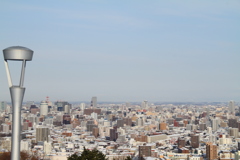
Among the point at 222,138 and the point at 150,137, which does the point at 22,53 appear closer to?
the point at 222,138

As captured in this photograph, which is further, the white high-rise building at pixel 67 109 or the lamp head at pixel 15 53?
the white high-rise building at pixel 67 109

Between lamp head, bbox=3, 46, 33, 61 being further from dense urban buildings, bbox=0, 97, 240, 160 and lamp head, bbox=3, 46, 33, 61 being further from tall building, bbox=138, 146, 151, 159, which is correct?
tall building, bbox=138, 146, 151, 159

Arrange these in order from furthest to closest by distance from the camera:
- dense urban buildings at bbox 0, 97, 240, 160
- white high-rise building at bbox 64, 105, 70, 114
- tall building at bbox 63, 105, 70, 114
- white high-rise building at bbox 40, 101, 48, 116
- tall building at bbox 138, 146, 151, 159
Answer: white high-rise building at bbox 64, 105, 70, 114 < tall building at bbox 63, 105, 70, 114 < white high-rise building at bbox 40, 101, 48, 116 < dense urban buildings at bbox 0, 97, 240, 160 < tall building at bbox 138, 146, 151, 159

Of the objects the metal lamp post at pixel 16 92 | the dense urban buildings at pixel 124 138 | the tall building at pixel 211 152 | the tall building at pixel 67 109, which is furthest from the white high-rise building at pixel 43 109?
the metal lamp post at pixel 16 92

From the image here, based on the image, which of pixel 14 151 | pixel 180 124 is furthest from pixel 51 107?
pixel 14 151

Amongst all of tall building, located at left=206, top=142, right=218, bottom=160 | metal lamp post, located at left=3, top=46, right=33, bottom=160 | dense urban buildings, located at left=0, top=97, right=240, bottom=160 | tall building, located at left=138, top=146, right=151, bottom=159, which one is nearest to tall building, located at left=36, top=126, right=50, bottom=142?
dense urban buildings, located at left=0, top=97, right=240, bottom=160

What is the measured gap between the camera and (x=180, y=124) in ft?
182

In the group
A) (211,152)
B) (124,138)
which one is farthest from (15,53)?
(124,138)

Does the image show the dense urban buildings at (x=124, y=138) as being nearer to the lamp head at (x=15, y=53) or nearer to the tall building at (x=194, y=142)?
the tall building at (x=194, y=142)

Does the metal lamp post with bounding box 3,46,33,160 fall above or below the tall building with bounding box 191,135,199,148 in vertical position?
above

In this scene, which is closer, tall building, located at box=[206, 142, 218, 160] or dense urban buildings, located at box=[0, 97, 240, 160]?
tall building, located at box=[206, 142, 218, 160]

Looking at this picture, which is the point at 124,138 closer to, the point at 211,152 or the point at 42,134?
the point at 42,134

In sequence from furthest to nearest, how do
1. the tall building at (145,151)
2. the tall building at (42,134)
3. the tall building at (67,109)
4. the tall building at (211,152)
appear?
the tall building at (67,109) → the tall building at (42,134) → the tall building at (145,151) → the tall building at (211,152)

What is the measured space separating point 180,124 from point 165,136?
14336 millimetres
